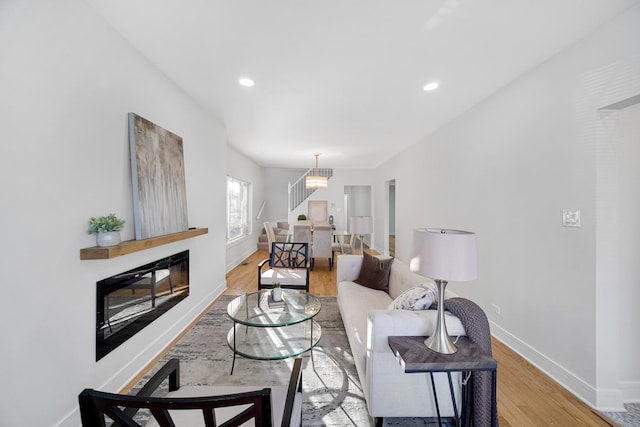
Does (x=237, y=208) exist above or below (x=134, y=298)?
above

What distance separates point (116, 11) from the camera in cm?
174

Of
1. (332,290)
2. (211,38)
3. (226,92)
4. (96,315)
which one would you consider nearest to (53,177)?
(96,315)

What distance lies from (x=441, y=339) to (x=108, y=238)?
2197mm

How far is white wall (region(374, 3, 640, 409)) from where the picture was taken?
1850 mm

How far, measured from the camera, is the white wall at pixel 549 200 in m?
1.85

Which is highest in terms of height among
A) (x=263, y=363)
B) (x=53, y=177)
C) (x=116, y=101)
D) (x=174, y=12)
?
(x=174, y=12)

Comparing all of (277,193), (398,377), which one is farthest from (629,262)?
(277,193)

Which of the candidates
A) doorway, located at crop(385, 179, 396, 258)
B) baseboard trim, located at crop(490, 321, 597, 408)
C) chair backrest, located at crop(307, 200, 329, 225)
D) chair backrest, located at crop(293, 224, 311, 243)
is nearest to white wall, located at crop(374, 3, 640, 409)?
baseboard trim, located at crop(490, 321, 597, 408)

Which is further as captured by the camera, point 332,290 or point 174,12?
point 332,290

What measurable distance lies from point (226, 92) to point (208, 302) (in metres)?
2.71

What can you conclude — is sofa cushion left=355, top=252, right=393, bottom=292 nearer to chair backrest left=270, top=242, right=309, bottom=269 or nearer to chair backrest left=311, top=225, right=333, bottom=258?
chair backrest left=270, top=242, right=309, bottom=269

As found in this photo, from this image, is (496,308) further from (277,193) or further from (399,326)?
(277,193)

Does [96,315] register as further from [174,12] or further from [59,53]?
[174,12]

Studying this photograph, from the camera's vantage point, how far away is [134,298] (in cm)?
218
